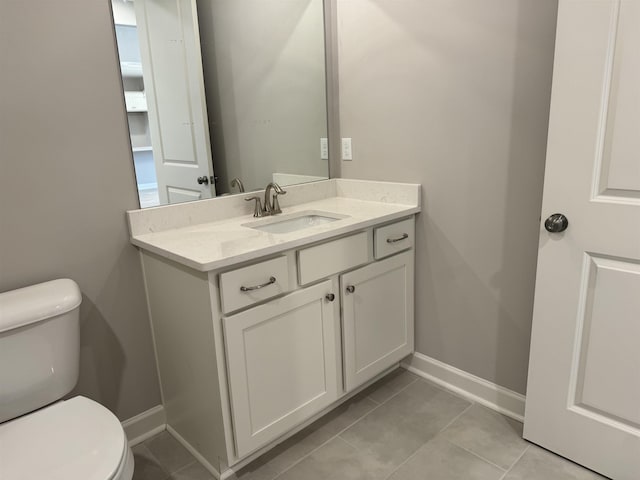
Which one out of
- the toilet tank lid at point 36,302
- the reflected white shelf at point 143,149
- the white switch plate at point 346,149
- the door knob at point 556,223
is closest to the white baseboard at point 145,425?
the toilet tank lid at point 36,302

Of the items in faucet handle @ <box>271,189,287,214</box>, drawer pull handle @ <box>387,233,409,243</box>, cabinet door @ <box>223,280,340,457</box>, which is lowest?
cabinet door @ <box>223,280,340,457</box>

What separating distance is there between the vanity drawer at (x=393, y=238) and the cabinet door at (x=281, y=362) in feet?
0.92

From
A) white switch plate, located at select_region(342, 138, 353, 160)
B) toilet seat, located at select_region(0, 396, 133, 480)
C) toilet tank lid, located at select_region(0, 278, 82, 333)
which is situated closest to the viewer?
toilet seat, located at select_region(0, 396, 133, 480)

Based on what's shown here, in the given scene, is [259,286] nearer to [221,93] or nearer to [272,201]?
[272,201]

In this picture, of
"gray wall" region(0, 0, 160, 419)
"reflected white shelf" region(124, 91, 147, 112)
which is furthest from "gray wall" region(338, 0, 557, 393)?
"gray wall" region(0, 0, 160, 419)

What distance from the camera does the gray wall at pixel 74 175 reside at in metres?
1.43

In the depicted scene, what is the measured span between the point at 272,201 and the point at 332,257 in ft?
1.54

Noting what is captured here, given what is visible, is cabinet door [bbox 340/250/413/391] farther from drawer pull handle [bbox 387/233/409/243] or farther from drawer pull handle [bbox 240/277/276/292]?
drawer pull handle [bbox 240/277/276/292]

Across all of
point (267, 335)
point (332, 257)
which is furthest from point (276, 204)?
point (267, 335)

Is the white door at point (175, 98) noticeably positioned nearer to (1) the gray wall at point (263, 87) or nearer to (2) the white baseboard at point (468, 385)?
(1) the gray wall at point (263, 87)

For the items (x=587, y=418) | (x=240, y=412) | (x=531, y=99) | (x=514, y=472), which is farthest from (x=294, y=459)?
(x=531, y=99)

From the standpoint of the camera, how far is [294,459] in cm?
176

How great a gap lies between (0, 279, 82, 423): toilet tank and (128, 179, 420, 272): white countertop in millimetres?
344

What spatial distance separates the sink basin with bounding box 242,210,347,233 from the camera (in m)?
1.96
